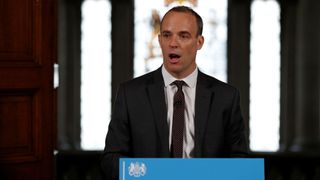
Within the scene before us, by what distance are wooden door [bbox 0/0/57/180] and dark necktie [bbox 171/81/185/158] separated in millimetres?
1300

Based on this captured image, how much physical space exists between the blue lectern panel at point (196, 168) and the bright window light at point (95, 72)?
7.98 metres

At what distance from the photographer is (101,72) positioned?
1036 centimetres

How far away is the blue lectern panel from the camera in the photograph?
2.34 metres

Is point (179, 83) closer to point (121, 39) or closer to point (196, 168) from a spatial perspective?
point (196, 168)

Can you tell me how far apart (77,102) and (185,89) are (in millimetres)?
7478

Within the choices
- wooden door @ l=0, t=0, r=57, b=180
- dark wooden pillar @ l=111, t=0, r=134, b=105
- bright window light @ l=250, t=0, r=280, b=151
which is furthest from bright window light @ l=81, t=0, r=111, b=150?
wooden door @ l=0, t=0, r=57, b=180

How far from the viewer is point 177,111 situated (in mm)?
2865

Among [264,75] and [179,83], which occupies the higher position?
[264,75]

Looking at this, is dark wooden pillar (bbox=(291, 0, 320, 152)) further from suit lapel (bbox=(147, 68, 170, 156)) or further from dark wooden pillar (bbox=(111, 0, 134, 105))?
suit lapel (bbox=(147, 68, 170, 156))

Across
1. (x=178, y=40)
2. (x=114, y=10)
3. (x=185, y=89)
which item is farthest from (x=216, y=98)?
(x=114, y=10)

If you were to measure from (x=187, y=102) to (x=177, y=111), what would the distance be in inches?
3.6

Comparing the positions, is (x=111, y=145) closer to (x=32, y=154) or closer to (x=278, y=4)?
(x=32, y=154)

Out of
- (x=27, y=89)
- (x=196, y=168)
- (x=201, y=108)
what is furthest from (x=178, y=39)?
(x=27, y=89)

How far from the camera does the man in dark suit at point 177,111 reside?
110 inches
